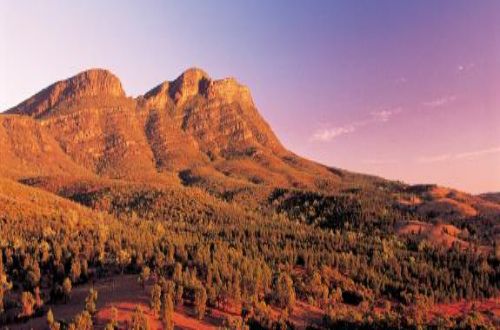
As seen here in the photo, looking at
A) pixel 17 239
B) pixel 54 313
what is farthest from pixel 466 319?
pixel 17 239

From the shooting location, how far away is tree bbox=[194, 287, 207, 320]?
14612cm

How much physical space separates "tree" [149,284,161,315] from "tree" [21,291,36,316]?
2791 centimetres

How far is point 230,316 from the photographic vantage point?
149875mm

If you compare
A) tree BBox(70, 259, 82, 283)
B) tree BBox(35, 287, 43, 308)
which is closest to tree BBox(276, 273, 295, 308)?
tree BBox(70, 259, 82, 283)

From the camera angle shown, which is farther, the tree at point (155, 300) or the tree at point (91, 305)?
the tree at point (155, 300)

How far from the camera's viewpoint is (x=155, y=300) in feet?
473

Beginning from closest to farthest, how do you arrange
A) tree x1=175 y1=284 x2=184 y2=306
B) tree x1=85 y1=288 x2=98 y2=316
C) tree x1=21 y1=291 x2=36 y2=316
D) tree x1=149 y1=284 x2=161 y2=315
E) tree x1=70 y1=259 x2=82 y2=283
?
tree x1=85 y1=288 x2=98 y2=316, tree x1=149 y1=284 x2=161 y2=315, tree x1=21 y1=291 x2=36 y2=316, tree x1=175 y1=284 x2=184 y2=306, tree x1=70 y1=259 x2=82 y2=283

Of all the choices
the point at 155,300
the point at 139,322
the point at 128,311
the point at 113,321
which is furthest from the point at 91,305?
the point at 139,322

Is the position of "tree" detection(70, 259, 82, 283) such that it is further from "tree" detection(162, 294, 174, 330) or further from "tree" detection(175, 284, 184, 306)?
"tree" detection(162, 294, 174, 330)

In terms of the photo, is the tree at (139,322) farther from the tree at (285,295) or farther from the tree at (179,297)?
the tree at (285,295)

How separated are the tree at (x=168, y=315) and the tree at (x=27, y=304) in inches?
1274

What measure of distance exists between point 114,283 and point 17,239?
1788 inches

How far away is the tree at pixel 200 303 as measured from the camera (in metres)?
146

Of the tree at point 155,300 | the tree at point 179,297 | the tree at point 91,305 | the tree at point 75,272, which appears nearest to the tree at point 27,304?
the tree at point 91,305
